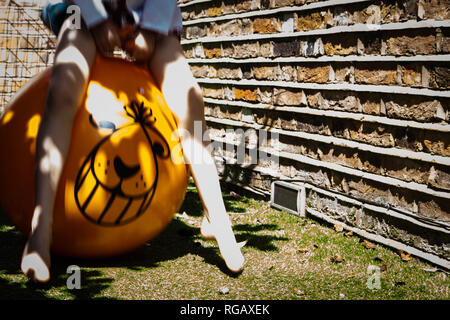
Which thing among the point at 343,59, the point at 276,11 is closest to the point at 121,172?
the point at 343,59

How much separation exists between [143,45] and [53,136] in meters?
0.96

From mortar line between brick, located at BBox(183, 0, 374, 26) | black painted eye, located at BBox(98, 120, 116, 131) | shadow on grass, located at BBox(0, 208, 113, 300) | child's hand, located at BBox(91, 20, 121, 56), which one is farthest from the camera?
mortar line between brick, located at BBox(183, 0, 374, 26)

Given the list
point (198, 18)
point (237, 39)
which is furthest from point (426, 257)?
point (198, 18)

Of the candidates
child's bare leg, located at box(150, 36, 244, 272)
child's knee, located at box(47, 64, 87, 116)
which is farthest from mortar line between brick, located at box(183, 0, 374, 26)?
child's knee, located at box(47, 64, 87, 116)

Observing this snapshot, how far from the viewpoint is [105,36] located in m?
3.37

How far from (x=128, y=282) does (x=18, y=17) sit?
30.4ft

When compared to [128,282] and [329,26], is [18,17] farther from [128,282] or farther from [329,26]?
[128,282]

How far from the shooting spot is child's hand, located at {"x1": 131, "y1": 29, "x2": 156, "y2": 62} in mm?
3479

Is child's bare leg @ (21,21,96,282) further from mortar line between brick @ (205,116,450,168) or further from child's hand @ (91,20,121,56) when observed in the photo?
mortar line between brick @ (205,116,450,168)

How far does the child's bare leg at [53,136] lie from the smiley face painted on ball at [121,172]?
6.6 inches

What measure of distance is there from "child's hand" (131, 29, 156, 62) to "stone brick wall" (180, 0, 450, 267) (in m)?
1.74

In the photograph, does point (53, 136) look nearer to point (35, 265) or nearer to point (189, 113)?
point (35, 265)

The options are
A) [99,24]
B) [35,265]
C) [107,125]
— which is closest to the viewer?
[35,265]
